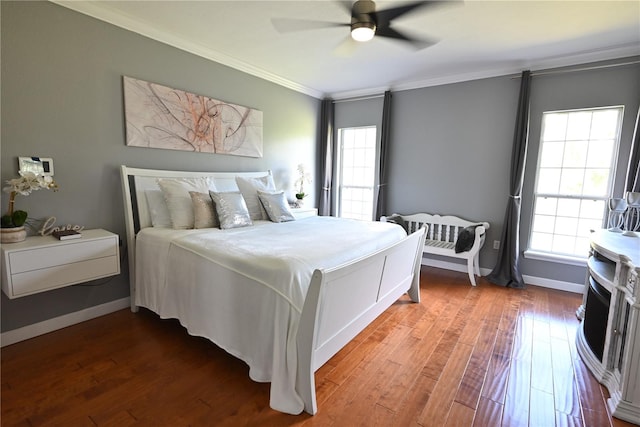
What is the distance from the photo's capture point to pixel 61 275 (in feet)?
6.98

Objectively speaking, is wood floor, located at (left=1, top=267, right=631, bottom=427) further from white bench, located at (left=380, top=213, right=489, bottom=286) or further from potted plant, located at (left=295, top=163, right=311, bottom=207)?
potted plant, located at (left=295, top=163, right=311, bottom=207)

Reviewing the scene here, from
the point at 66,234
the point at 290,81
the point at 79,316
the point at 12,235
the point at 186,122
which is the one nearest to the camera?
the point at 12,235

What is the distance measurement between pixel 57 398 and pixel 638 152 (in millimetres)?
5078

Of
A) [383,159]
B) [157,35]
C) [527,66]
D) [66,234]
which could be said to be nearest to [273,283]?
[66,234]

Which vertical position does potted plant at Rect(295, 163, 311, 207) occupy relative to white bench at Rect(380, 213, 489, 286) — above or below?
above

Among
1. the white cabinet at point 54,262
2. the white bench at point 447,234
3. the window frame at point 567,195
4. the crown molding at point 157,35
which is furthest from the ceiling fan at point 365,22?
the white cabinet at point 54,262

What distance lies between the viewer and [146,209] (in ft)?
9.18

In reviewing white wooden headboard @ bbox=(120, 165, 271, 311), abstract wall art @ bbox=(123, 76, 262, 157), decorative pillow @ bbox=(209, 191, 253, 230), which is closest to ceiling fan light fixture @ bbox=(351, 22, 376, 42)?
decorative pillow @ bbox=(209, 191, 253, 230)

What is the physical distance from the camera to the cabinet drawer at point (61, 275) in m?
1.97

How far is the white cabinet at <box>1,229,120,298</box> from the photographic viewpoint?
6.34 ft

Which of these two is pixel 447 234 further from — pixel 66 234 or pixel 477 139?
pixel 66 234

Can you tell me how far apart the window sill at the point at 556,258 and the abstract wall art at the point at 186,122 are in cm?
368

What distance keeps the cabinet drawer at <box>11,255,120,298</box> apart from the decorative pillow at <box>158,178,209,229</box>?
1.83 ft

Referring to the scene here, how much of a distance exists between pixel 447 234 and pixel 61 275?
4149 millimetres
